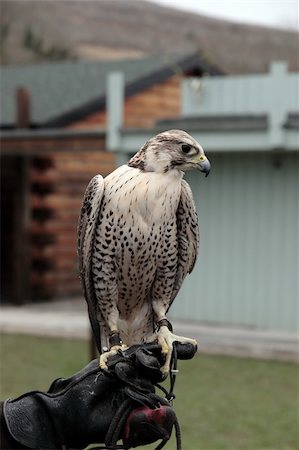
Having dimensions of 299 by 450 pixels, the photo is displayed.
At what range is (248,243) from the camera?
12609 mm

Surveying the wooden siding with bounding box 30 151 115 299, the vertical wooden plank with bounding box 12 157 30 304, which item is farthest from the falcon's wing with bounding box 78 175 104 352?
the wooden siding with bounding box 30 151 115 299

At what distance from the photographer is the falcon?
3514 millimetres

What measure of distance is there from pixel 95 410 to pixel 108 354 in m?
0.23

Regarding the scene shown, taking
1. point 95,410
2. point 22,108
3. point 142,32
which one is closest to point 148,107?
point 22,108

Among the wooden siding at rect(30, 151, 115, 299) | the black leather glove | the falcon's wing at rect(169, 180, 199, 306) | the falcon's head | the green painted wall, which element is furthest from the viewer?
the wooden siding at rect(30, 151, 115, 299)

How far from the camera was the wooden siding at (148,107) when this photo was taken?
15562 millimetres

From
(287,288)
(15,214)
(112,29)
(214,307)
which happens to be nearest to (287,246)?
(287,288)

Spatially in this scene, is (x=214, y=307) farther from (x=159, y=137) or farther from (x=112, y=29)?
(x=112, y=29)

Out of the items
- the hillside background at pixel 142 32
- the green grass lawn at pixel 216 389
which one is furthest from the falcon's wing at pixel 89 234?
the hillside background at pixel 142 32

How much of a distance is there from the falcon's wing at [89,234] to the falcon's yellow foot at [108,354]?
255 mm

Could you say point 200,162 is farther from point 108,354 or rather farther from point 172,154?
point 108,354

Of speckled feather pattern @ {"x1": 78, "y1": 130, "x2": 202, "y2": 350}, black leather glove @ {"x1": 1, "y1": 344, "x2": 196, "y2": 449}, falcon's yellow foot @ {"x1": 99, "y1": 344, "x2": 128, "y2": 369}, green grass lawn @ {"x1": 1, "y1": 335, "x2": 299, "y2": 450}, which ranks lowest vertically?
green grass lawn @ {"x1": 1, "y1": 335, "x2": 299, "y2": 450}

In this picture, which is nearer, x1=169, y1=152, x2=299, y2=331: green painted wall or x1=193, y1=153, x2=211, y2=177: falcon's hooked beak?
x1=193, y1=153, x2=211, y2=177: falcon's hooked beak

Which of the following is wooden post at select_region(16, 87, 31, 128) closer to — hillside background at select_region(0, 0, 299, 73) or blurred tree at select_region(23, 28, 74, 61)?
blurred tree at select_region(23, 28, 74, 61)
